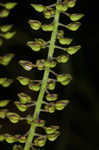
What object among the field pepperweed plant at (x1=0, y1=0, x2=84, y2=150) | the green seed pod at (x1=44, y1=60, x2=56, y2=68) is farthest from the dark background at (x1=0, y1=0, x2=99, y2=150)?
the green seed pod at (x1=44, y1=60, x2=56, y2=68)

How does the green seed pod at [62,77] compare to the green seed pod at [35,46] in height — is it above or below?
below

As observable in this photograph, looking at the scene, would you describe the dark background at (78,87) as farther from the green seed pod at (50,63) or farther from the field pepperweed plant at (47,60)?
the green seed pod at (50,63)

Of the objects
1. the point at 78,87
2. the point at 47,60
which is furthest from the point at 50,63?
the point at 78,87

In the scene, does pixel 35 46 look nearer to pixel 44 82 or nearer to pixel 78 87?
pixel 44 82

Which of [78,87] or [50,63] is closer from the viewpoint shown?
[50,63]

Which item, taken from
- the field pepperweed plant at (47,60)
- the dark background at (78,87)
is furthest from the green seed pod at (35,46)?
the dark background at (78,87)

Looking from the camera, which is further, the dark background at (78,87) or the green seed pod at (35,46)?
the dark background at (78,87)

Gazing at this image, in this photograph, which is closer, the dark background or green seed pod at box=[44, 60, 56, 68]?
green seed pod at box=[44, 60, 56, 68]

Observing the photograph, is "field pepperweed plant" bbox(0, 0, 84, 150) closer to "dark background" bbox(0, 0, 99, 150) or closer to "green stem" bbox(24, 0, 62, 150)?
"green stem" bbox(24, 0, 62, 150)

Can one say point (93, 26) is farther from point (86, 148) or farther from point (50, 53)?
point (50, 53)
